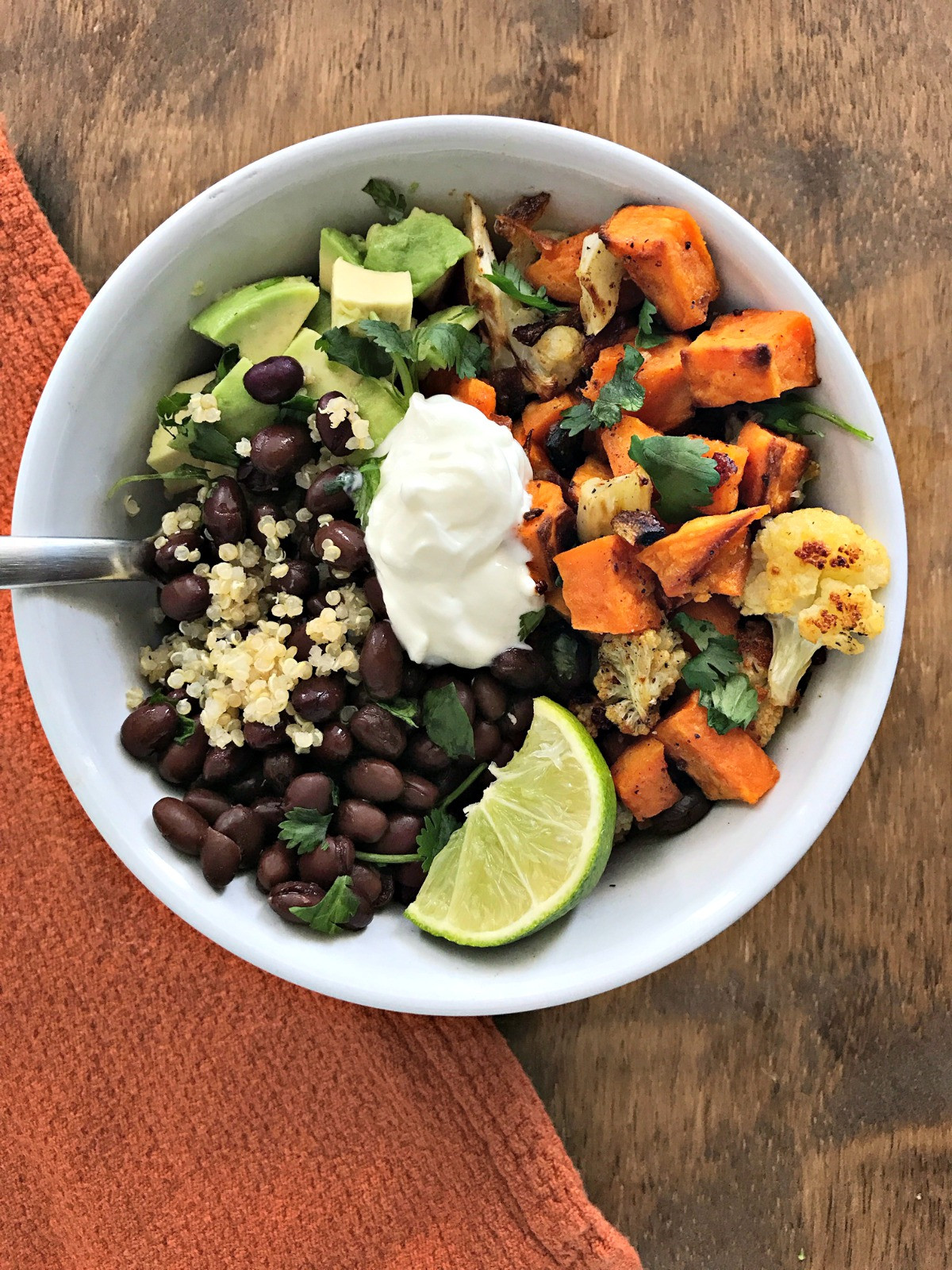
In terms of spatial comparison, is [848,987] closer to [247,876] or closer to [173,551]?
[247,876]

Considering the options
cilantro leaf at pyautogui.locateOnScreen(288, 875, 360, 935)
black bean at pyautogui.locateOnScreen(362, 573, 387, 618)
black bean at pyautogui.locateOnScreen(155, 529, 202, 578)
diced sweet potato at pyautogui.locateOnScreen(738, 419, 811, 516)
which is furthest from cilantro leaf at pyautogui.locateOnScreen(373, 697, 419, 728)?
diced sweet potato at pyautogui.locateOnScreen(738, 419, 811, 516)

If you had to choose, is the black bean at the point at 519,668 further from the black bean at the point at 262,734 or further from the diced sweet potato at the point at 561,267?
the diced sweet potato at the point at 561,267

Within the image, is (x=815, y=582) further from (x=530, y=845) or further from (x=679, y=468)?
(x=530, y=845)

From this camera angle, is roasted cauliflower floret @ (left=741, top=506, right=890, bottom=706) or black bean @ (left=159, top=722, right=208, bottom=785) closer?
roasted cauliflower floret @ (left=741, top=506, right=890, bottom=706)

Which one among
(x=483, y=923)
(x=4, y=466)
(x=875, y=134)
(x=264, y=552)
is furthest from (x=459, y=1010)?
(x=875, y=134)

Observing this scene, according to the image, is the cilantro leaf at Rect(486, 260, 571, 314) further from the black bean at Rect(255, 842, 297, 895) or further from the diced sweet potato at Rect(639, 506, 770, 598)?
the black bean at Rect(255, 842, 297, 895)

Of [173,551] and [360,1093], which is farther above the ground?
[173,551]

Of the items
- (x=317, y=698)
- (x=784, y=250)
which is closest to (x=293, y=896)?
(x=317, y=698)
